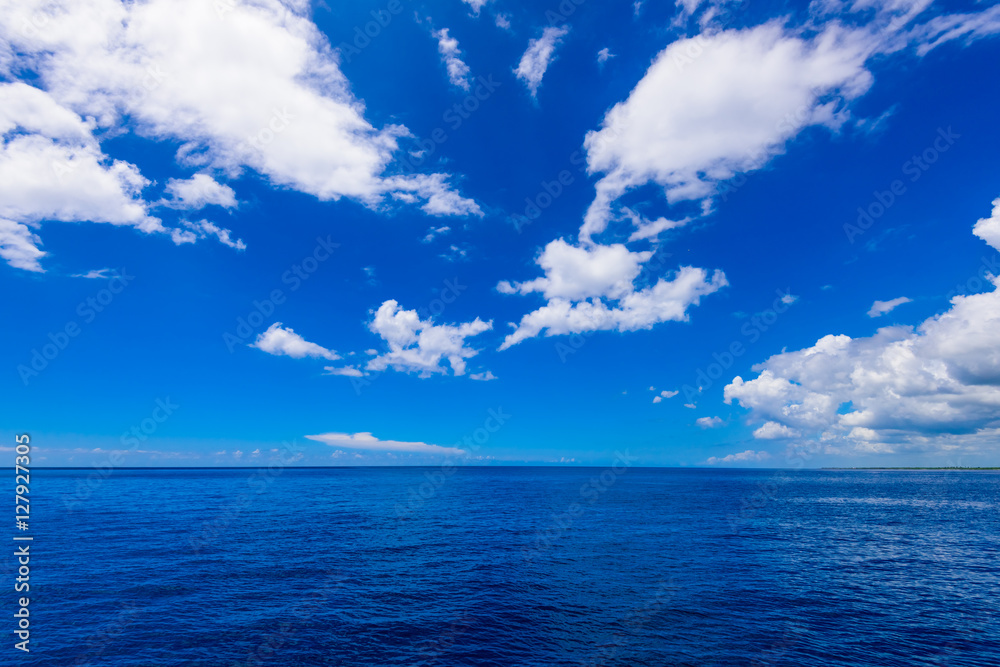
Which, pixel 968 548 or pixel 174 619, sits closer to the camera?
pixel 174 619

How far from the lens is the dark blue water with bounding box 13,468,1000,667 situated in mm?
24422

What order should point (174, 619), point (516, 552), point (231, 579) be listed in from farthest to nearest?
point (516, 552) → point (231, 579) → point (174, 619)

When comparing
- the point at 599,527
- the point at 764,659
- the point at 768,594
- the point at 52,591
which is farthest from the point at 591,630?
the point at 52,591

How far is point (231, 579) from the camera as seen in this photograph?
116 ft

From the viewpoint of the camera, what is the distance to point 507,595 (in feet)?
108

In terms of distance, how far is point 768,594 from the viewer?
33.1 m

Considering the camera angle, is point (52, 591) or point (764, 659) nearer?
point (764, 659)

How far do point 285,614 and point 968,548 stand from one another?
71328 millimetres

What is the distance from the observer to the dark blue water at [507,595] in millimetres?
24422

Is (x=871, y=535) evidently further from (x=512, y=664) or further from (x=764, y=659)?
(x=512, y=664)

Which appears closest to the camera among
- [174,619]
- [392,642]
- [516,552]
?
[392,642]

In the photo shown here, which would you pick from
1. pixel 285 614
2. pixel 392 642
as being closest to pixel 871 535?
pixel 392 642

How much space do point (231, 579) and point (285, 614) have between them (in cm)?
1018

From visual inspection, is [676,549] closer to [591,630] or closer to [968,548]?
[591,630]
